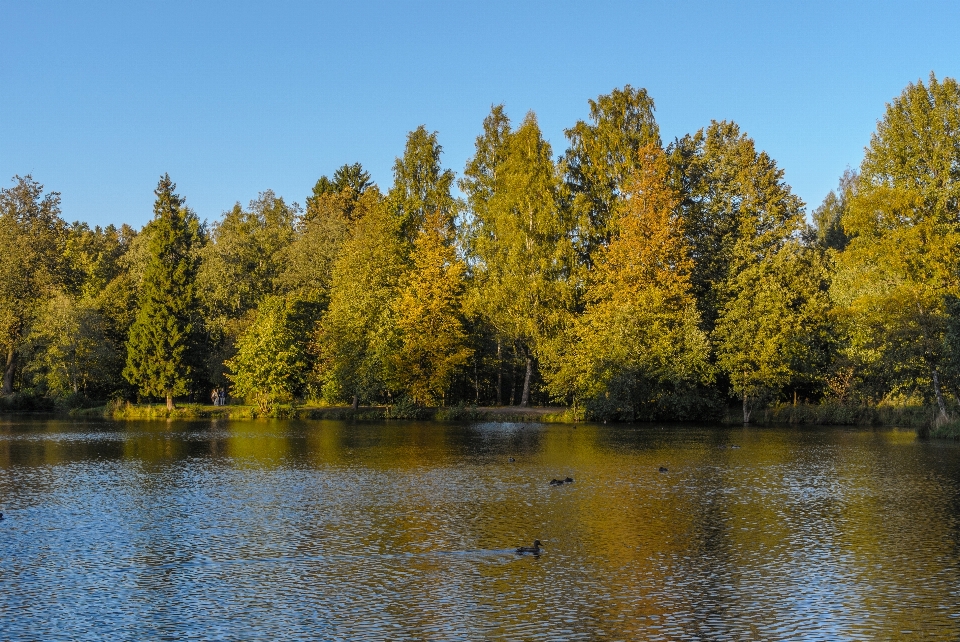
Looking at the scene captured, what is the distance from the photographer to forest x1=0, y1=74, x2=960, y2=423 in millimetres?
62906

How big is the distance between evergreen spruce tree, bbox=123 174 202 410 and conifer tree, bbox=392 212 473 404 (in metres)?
21.3

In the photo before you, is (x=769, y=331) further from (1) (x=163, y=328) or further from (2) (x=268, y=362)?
(1) (x=163, y=328)

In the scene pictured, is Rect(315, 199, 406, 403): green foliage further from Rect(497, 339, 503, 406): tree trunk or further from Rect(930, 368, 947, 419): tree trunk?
Rect(930, 368, 947, 419): tree trunk

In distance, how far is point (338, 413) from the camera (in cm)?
7562

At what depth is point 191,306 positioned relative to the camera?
8781 centimetres

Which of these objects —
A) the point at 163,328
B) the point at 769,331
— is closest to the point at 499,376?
the point at 769,331

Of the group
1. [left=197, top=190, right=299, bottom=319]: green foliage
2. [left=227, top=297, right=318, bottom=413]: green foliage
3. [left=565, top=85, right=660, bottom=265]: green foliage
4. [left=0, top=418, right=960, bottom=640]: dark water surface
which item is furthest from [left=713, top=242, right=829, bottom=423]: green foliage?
[left=197, top=190, right=299, bottom=319]: green foliage

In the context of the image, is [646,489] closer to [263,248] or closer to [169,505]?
[169,505]

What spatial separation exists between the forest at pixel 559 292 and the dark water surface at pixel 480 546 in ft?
70.8

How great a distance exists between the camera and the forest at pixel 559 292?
62906 millimetres

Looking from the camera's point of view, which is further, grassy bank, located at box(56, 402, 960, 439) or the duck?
grassy bank, located at box(56, 402, 960, 439)

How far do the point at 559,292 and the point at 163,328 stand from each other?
35090 millimetres

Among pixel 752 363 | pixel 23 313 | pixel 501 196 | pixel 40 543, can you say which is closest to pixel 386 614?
pixel 40 543

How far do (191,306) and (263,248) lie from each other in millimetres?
16456
